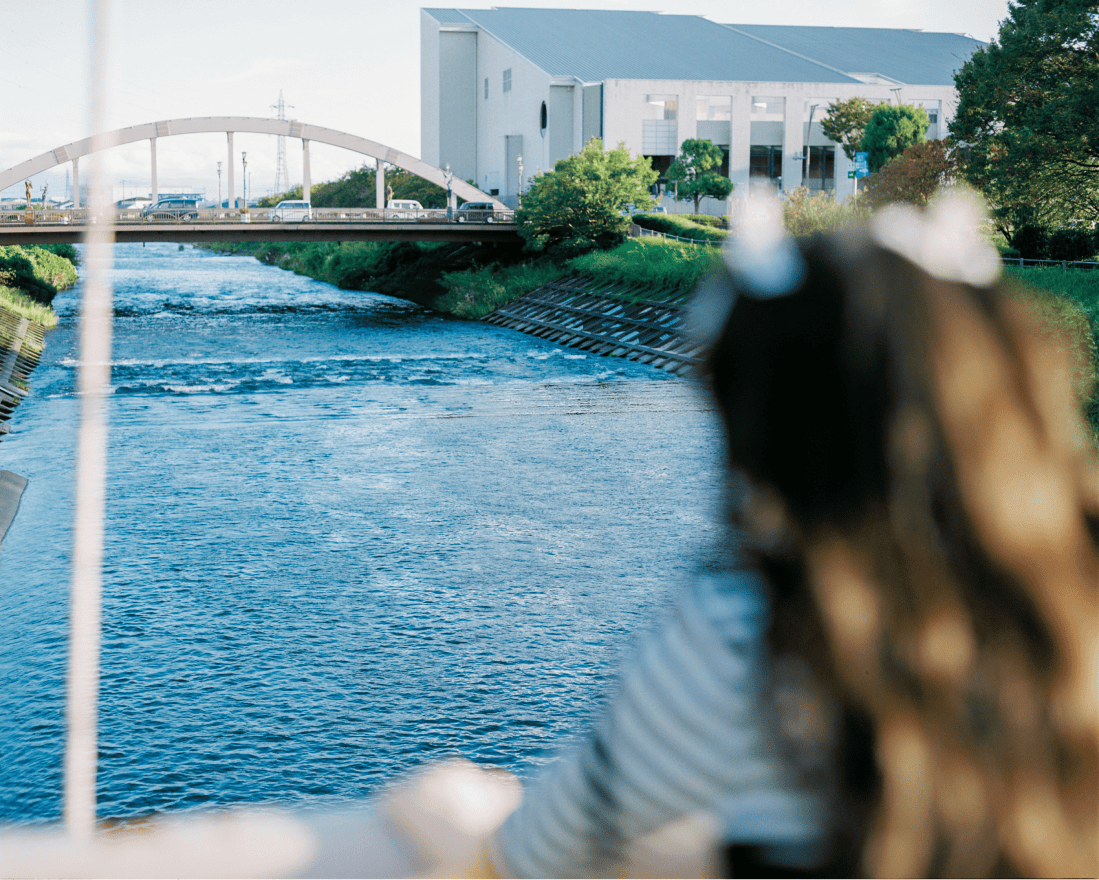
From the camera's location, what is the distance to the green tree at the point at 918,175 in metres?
38.8

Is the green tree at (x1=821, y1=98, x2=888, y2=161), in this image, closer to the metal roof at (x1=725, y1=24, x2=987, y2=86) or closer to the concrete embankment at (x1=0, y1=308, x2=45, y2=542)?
the metal roof at (x1=725, y1=24, x2=987, y2=86)

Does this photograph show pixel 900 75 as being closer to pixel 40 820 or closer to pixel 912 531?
pixel 40 820

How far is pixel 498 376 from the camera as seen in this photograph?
1326 inches

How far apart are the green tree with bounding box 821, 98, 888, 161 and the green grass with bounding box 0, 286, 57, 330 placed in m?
46.6

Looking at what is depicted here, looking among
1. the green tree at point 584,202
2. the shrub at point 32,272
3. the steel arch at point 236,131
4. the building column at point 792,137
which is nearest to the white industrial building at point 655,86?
the building column at point 792,137

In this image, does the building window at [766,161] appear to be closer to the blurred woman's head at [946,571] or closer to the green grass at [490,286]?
the green grass at [490,286]

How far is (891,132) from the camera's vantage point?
60.0m

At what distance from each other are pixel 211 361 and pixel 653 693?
35.9m

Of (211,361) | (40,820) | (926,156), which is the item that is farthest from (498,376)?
(40,820)

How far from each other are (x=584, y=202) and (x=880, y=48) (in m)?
43.5

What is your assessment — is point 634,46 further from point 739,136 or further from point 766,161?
point 766,161

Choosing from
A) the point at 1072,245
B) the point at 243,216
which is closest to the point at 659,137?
the point at 243,216

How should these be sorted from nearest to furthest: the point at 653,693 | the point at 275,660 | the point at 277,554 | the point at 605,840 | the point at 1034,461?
the point at 1034,461 → the point at 653,693 → the point at 605,840 → the point at 275,660 → the point at 277,554

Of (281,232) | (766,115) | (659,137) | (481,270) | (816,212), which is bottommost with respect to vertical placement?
(481,270)
